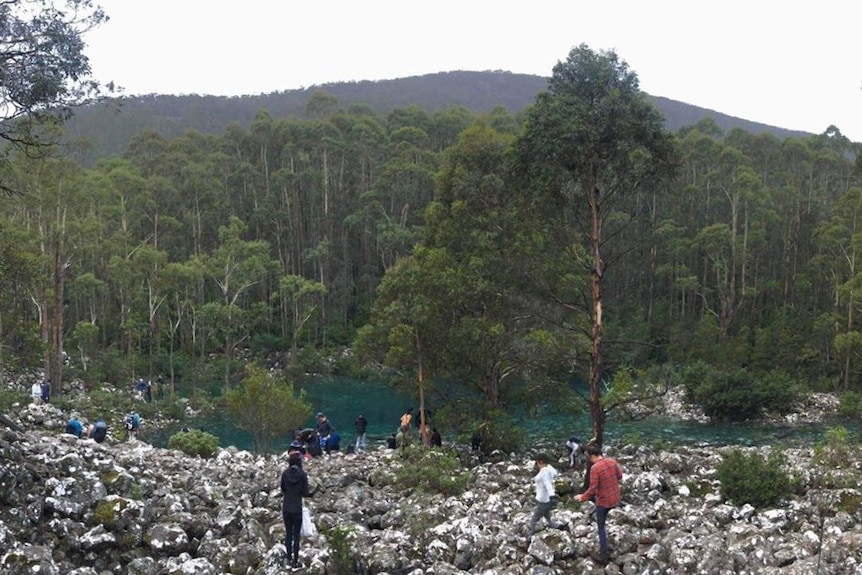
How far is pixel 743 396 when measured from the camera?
31.2 m

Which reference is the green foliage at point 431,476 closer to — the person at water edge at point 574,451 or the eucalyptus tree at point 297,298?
the person at water edge at point 574,451

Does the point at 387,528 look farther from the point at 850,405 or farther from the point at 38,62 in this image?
the point at 850,405

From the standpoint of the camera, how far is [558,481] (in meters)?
12.7

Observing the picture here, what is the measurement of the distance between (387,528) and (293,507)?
7.48 ft

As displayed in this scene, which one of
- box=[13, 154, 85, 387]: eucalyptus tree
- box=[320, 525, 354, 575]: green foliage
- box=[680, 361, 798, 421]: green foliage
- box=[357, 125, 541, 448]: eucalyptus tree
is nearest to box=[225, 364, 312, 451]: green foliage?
box=[357, 125, 541, 448]: eucalyptus tree

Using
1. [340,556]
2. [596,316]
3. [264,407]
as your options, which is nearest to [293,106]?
[264,407]

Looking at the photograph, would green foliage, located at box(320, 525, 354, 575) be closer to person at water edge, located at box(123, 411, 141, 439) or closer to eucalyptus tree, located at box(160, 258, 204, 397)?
person at water edge, located at box(123, 411, 141, 439)

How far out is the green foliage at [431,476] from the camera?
12.5 meters

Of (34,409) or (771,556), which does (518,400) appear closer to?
(771,556)

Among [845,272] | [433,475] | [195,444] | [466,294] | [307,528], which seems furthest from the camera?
[845,272]

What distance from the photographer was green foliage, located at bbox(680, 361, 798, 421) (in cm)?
3125

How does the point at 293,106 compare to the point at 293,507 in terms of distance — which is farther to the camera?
the point at 293,106

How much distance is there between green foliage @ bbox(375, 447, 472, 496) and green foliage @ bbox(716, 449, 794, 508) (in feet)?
15.2

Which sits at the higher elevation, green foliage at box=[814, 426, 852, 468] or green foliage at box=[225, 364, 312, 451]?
green foliage at box=[814, 426, 852, 468]
